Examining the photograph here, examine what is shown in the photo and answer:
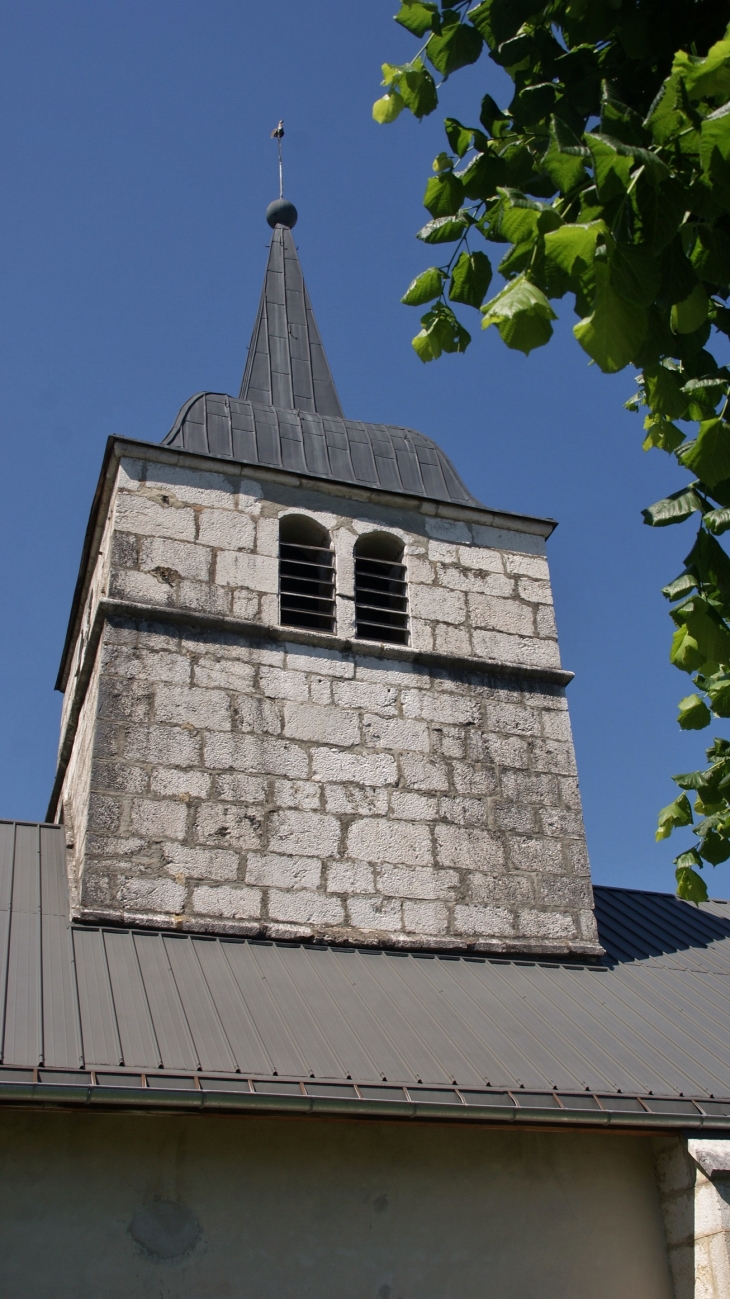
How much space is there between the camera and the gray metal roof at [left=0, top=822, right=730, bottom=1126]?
5.56 m

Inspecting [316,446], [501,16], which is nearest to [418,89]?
[501,16]

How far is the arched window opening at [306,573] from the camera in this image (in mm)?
8828

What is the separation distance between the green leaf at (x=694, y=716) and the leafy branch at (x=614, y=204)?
532mm

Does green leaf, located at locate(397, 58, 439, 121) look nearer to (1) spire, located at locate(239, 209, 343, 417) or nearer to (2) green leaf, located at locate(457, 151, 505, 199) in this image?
(2) green leaf, located at locate(457, 151, 505, 199)

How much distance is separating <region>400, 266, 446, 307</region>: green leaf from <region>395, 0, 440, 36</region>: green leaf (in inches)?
32.9

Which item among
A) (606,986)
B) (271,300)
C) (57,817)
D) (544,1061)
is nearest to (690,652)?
(544,1061)

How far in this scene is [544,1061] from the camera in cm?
629

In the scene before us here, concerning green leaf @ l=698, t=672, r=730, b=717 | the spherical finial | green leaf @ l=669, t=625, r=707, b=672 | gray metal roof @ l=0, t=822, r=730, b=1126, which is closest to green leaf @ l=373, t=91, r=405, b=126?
green leaf @ l=669, t=625, r=707, b=672

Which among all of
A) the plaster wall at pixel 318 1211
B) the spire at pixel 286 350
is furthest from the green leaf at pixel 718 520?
the spire at pixel 286 350

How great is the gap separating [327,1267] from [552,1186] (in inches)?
51.2

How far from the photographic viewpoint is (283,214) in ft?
45.8

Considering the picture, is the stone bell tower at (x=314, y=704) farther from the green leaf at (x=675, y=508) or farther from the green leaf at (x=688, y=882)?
the green leaf at (x=675, y=508)

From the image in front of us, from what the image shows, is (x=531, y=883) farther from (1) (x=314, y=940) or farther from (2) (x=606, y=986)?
(1) (x=314, y=940)

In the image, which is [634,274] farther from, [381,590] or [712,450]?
[381,590]
